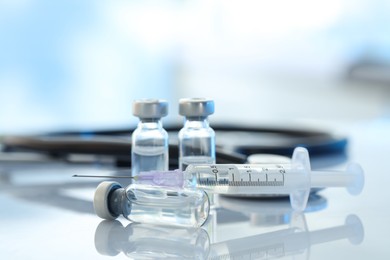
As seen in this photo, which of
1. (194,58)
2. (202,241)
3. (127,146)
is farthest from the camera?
(194,58)

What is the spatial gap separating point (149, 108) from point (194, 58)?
Answer: 3248 mm

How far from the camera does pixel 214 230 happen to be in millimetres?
681

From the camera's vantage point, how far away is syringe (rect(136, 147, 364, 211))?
709 mm

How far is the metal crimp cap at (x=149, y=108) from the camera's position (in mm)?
768

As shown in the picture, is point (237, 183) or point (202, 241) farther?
point (237, 183)

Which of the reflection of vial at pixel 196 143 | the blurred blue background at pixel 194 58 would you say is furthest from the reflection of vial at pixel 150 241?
the blurred blue background at pixel 194 58

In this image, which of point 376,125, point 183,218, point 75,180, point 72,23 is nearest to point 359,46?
point 376,125

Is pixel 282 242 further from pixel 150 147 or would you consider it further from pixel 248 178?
pixel 150 147

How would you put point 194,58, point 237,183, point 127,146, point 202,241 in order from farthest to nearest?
point 194,58
point 127,146
point 237,183
point 202,241

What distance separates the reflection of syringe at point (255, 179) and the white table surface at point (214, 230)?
34 millimetres

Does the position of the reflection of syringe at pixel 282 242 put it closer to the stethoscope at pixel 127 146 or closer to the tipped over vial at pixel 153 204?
the tipped over vial at pixel 153 204

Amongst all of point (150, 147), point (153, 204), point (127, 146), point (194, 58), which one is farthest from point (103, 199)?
point (194, 58)

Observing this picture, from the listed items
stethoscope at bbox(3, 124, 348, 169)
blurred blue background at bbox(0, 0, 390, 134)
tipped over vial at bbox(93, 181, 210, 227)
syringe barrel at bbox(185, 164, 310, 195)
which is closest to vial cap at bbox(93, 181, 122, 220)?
tipped over vial at bbox(93, 181, 210, 227)

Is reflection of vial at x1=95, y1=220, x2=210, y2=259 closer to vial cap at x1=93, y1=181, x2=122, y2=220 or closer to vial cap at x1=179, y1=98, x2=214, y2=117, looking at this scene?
vial cap at x1=93, y1=181, x2=122, y2=220
